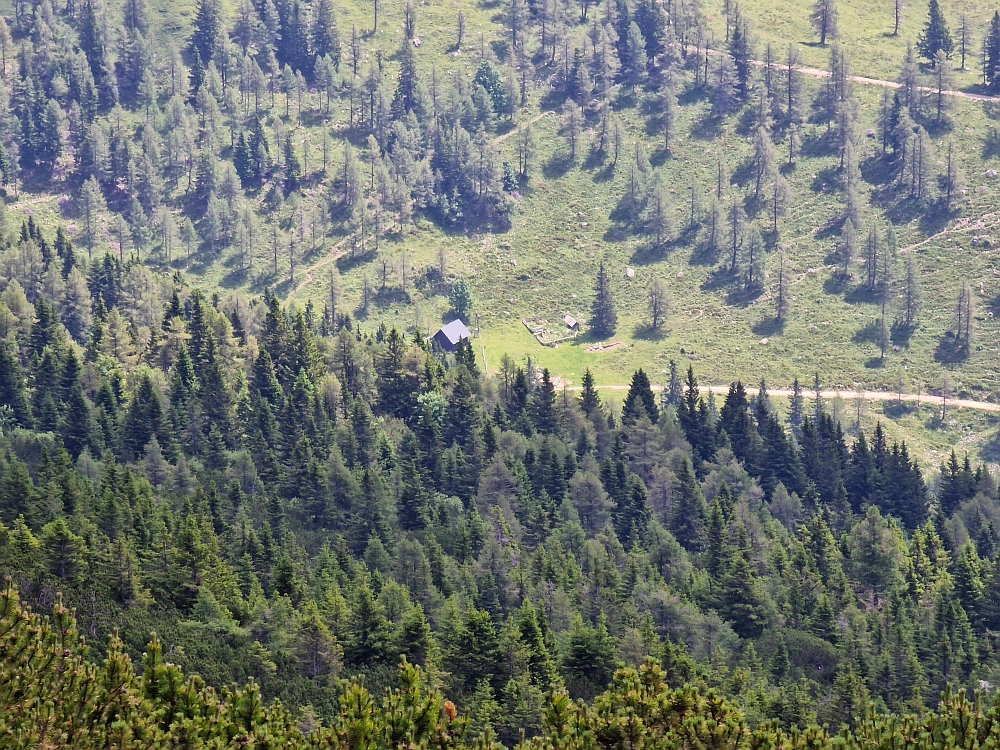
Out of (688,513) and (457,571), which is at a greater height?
(457,571)

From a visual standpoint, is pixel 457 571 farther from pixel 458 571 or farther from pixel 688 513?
pixel 688 513

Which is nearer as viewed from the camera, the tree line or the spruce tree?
the tree line

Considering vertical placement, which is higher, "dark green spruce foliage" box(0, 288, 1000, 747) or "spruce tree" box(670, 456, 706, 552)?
"dark green spruce foliage" box(0, 288, 1000, 747)

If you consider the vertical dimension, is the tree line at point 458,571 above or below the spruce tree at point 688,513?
above

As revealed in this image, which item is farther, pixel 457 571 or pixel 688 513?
pixel 688 513

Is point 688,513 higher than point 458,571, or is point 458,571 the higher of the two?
point 458,571

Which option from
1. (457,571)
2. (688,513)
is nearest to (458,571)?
(457,571)

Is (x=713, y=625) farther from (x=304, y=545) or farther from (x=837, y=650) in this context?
(x=304, y=545)

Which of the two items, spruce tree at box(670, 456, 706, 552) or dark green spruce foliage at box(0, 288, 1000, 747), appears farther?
spruce tree at box(670, 456, 706, 552)

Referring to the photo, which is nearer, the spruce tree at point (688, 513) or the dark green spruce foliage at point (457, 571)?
the dark green spruce foliage at point (457, 571)

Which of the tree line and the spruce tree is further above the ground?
the tree line

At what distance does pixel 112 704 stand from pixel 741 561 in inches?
4089

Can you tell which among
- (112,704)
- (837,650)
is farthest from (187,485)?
(112,704)

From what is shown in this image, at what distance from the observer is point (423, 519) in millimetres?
183500
